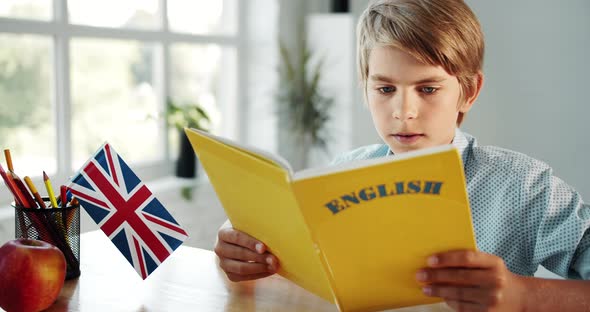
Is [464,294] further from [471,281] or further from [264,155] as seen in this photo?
[264,155]

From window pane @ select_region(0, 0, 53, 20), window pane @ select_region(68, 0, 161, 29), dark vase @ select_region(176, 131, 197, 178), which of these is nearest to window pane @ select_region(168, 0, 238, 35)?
window pane @ select_region(68, 0, 161, 29)

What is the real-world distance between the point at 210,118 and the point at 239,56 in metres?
0.60

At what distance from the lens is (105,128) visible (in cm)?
318

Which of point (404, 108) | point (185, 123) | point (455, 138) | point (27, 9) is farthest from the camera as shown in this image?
point (185, 123)

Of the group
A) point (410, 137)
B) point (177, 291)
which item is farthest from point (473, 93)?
point (177, 291)

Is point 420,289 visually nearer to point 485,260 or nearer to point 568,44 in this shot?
point 485,260

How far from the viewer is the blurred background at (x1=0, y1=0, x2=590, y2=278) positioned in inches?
111

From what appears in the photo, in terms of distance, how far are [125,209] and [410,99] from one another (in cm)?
61

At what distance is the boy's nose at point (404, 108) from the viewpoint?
1.38 meters

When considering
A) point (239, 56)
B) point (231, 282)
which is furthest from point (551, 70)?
point (231, 282)

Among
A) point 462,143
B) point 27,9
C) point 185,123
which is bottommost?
point 185,123

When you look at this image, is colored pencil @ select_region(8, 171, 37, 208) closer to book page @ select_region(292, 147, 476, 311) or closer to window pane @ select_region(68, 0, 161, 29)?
book page @ select_region(292, 147, 476, 311)

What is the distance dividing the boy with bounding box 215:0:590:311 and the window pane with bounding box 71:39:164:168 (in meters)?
1.82

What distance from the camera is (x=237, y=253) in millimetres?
1240
